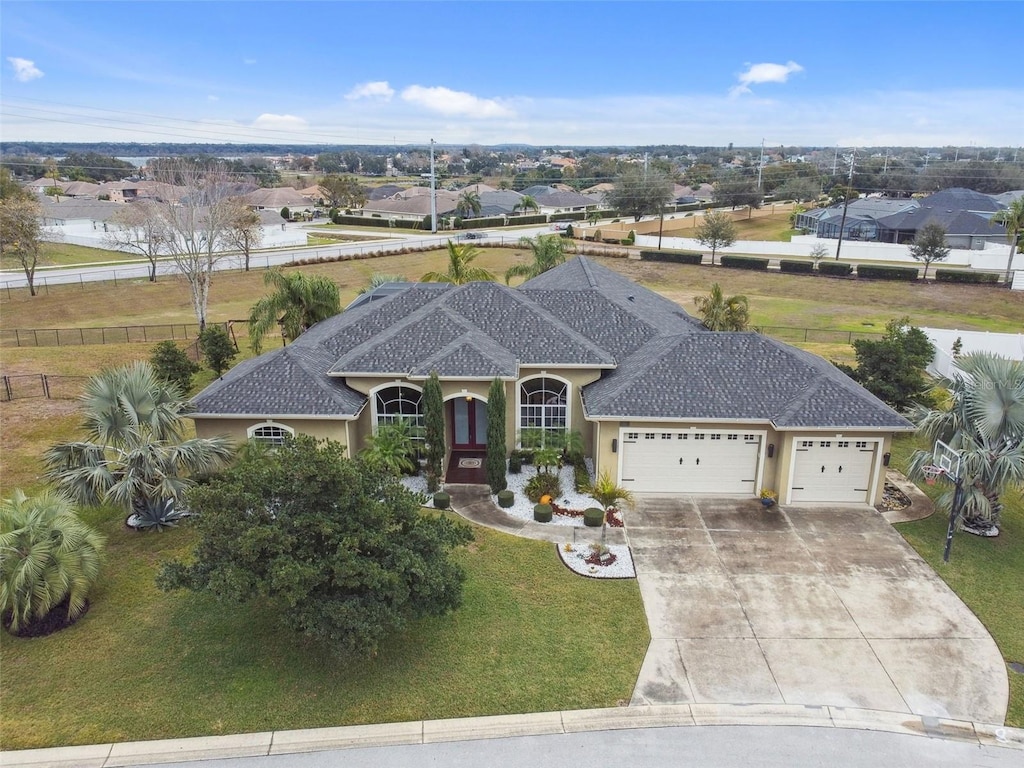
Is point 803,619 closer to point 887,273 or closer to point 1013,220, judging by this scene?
point 887,273

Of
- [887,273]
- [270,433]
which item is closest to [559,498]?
[270,433]

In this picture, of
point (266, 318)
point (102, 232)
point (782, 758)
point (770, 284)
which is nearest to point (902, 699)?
point (782, 758)

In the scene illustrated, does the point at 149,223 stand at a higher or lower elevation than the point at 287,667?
higher

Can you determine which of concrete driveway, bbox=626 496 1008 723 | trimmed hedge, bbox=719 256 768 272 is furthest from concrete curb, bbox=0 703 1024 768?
trimmed hedge, bbox=719 256 768 272

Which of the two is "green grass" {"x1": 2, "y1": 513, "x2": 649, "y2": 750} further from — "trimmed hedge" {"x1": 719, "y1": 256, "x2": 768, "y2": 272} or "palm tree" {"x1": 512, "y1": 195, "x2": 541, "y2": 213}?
"palm tree" {"x1": 512, "y1": 195, "x2": 541, "y2": 213}

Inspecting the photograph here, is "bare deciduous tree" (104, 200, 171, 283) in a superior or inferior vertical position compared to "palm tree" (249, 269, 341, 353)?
superior

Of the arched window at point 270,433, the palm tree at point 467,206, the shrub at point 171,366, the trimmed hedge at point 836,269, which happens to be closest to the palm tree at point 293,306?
the shrub at point 171,366

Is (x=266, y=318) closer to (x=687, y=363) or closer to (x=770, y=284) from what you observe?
(x=687, y=363)
